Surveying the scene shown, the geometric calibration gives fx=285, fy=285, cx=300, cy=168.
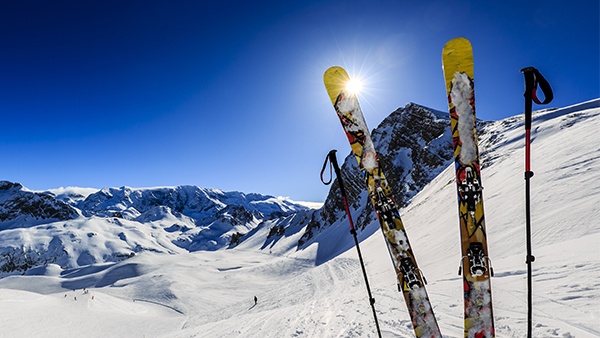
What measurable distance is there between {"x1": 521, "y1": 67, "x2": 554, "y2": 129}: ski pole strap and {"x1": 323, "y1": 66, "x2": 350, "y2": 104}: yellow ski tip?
283 centimetres

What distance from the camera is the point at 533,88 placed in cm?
307

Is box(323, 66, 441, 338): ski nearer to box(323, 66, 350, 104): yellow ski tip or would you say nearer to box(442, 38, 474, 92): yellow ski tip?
box(323, 66, 350, 104): yellow ski tip

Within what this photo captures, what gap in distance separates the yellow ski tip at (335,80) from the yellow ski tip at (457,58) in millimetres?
1736

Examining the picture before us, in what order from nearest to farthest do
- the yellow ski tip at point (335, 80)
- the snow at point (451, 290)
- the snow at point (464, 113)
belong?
1. the snow at point (464, 113)
2. the yellow ski tip at point (335, 80)
3. the snow at point (451, 290)

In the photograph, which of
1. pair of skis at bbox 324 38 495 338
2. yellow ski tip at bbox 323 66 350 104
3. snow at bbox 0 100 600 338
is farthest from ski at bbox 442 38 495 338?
snow at bbox 0 100 600 338

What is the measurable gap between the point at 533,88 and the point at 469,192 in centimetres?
152

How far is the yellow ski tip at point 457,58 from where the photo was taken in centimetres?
412

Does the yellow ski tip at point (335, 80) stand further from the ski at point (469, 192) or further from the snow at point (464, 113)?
the snow at point (464, 113)

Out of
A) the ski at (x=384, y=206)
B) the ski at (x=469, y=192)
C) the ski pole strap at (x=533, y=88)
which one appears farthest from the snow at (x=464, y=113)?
the ski at (x=384, y=206)

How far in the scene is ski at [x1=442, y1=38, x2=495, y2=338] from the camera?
3.82 m

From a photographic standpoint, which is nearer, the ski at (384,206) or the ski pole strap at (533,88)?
the ski pole strap at (533,88)

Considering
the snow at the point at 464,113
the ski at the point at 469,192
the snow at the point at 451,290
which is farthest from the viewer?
the snow at the point at 451,290

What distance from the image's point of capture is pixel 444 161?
69.6m

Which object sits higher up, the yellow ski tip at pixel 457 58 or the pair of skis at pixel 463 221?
the yellow ski tip at pixel 457 58
